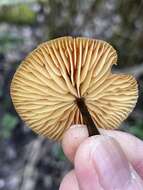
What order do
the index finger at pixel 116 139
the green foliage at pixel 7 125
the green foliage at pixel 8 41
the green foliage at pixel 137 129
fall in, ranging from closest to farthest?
1. the index finger at pixel 116 139
2. the green foliage at pixel 137 129
3. the green foliage at pixel 7 125
4. the green foliage at pixel 8 41

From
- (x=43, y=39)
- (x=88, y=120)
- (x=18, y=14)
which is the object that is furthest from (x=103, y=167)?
(x=18, y=14)

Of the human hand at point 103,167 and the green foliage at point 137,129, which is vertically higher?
the human hand at point 103,167

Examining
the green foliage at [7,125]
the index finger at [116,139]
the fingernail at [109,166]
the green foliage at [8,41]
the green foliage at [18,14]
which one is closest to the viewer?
the fingernail at [109,166]

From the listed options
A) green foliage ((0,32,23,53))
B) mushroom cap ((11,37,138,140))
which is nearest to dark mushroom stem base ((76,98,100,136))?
mushroom cap ((11,37,138,140))

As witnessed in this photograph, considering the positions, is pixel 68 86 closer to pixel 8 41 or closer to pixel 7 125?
pixel 7 125

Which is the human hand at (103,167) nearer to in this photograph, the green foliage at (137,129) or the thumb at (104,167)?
the thumb at (104,167)

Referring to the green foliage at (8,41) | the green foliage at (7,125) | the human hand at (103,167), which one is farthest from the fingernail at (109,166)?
the green foliage at (8,41)

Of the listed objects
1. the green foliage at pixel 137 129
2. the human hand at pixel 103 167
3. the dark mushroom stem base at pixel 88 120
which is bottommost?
the green foliage at pixel 137 129
